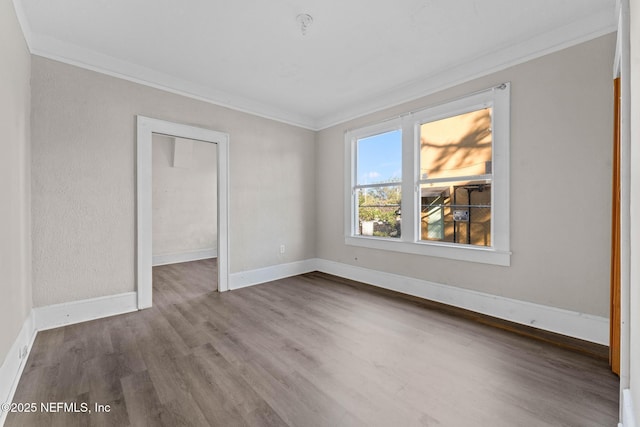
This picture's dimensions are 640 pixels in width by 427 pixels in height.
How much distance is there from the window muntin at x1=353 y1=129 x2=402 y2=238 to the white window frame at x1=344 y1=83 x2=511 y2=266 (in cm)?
9

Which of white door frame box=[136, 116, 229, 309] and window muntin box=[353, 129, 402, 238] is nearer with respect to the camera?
white door frame box=[136, 116, 229, 309]

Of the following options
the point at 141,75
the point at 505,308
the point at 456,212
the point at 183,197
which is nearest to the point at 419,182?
the point at 456,212

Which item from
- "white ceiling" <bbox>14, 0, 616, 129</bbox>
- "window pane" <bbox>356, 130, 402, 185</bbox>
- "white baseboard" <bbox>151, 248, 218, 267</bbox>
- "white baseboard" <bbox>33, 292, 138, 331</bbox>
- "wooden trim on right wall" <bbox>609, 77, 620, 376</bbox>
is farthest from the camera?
"white baseboard" <bbox>151, 248, 218, 267</bbox>

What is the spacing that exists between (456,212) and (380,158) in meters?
1.35

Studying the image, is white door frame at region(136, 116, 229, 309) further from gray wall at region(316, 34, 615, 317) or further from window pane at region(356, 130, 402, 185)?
gray wall at region(316, 34, 615, 317)

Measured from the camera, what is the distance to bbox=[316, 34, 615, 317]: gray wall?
2166 mm

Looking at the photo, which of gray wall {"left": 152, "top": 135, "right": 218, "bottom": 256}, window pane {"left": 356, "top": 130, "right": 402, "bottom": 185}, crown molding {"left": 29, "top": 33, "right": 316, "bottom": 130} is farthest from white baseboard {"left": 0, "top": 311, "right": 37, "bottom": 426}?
window pane {"left": 356, "top": 130, "right": 402, "bottom": 185}

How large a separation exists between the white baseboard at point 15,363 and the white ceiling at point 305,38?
2441 mm

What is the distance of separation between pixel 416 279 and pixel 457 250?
653mm

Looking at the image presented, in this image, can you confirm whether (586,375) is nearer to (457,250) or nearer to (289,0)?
(457,250)

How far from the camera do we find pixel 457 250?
9.87 ft

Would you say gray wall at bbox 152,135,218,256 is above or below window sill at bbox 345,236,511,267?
above

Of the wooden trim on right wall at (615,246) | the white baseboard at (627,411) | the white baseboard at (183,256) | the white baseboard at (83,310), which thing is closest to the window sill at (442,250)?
the wooden trim on right wall at (615,246)

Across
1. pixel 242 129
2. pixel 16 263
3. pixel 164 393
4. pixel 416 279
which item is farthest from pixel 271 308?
pixel 242 129
